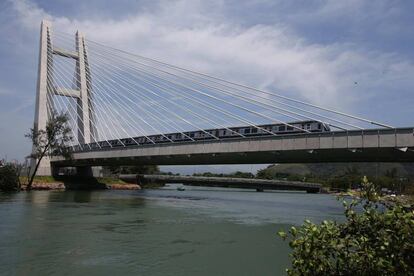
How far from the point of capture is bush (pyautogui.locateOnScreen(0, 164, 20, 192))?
5534 cm

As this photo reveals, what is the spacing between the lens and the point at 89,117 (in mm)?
62188

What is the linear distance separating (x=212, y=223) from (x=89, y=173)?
194 feet

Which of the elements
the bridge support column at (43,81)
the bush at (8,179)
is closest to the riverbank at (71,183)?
the bush at (8,179)

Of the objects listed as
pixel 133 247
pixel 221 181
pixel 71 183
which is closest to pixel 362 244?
pixel 133 247

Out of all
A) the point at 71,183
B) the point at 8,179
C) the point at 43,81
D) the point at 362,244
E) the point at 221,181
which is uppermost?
the point at 43,81

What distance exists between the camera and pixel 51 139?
207 ft

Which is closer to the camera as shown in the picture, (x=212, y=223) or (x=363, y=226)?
(x=363, y=226)

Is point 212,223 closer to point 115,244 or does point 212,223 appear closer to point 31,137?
point 115,244

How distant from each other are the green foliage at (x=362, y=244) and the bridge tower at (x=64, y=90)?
5794 cm

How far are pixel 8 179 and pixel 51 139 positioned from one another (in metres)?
9.09

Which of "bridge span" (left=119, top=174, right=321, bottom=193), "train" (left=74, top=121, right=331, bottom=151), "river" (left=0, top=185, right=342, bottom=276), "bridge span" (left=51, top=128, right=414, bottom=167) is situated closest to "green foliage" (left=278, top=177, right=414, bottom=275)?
"river" (left=0, top=185, right=342, bottom=276)

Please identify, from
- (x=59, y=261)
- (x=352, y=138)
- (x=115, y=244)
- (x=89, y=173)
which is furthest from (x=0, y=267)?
(x=89, y=173)

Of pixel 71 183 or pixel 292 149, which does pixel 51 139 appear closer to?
pixel 71 183

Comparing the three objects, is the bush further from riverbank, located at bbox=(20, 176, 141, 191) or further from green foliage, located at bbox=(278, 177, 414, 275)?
green foliage, located at bbox=(278, 177, 414, 275)
